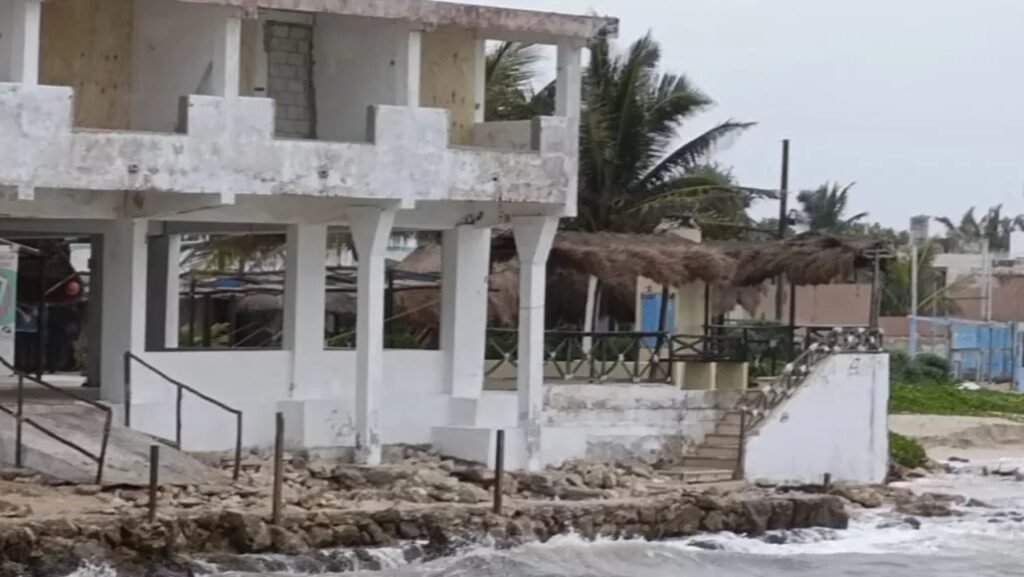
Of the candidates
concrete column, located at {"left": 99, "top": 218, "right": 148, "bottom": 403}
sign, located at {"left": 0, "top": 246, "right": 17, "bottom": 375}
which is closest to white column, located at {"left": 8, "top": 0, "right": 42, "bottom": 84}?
concrete column, located at {"left": 99, "top": 218, "right": 148, "bottom": 403}

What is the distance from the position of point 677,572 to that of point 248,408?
618cm

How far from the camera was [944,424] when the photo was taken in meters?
41.5

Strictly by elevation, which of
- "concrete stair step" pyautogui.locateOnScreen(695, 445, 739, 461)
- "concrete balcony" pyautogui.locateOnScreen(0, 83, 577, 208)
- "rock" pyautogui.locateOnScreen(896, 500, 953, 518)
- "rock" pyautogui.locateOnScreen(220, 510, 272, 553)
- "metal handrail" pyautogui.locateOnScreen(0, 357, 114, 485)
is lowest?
"rock" pyautogui.locateOnScreen(896, 500, 953, 518)

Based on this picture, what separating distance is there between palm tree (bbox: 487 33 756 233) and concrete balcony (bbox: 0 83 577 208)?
1007 cm

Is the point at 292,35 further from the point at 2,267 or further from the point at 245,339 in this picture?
the point at 245,339

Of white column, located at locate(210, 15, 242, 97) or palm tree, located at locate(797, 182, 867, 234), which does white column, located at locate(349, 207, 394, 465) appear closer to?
white column, located at locate(210, 15, 242, 97)

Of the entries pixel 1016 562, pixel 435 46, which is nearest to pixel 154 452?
pixel 435 46

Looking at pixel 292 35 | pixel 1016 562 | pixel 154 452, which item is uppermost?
pixel 292 35

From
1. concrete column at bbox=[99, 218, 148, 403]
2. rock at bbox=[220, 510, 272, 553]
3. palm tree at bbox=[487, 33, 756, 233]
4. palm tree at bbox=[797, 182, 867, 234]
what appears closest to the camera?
rock at bbox=[220, 510, 272, 553]

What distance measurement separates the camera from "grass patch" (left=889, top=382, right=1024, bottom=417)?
1698 inches

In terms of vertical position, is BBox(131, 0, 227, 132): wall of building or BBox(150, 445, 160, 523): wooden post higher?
BBox(131, 0, 227, 132): wall of building

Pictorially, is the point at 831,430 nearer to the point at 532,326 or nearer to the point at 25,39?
the point at 532,326

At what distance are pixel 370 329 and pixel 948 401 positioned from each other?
21.9 m

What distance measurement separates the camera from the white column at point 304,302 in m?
27.1
